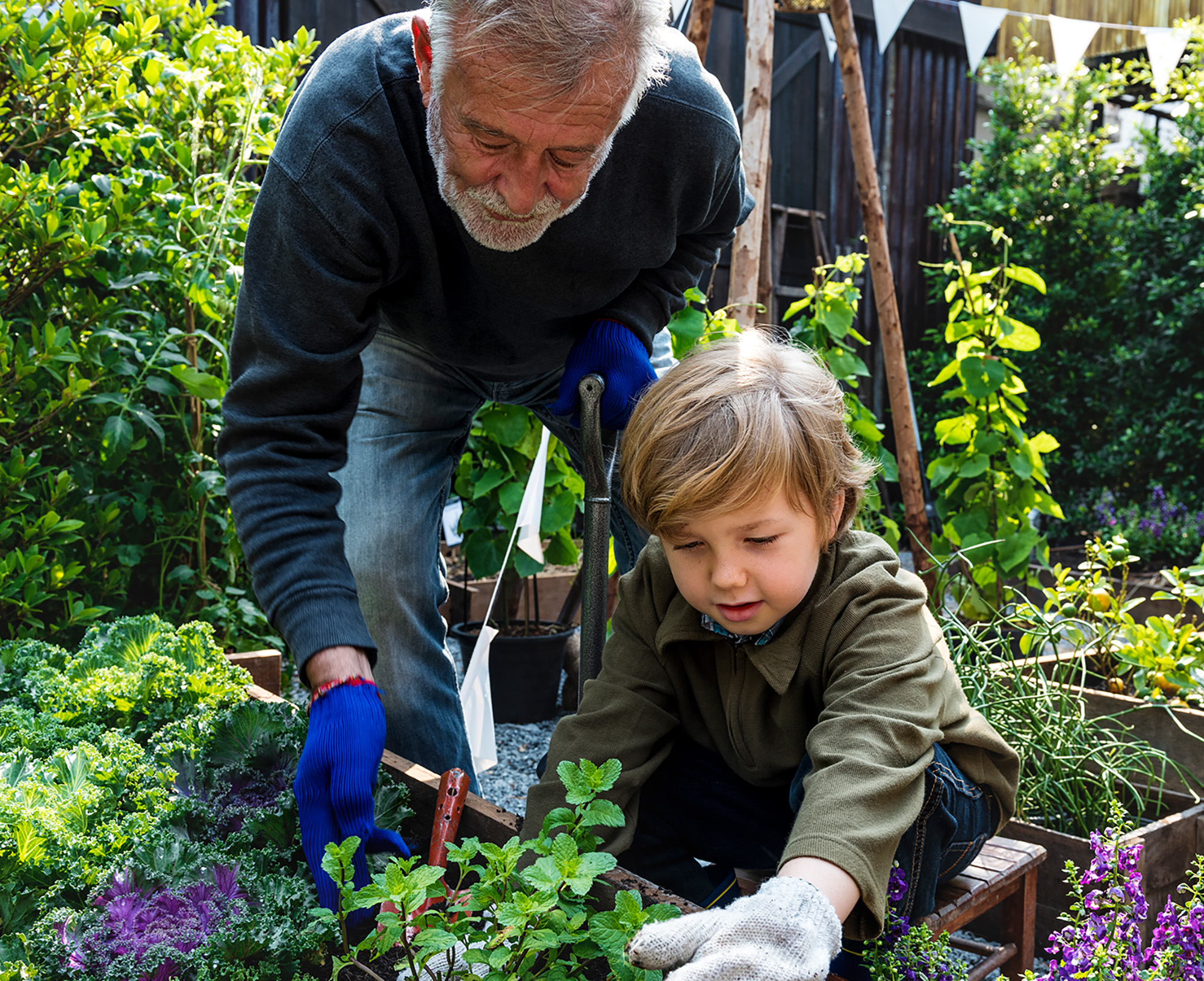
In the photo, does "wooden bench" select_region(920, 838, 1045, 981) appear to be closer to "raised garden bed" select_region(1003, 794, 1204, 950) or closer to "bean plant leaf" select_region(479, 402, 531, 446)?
"raised garden bed" select_region(1003, 794, 1204, 950)

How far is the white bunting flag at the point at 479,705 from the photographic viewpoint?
194cm

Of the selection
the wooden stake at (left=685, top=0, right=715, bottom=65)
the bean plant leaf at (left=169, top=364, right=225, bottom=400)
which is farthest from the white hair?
the wooden stake at (left=685, top=0, right=715, bottom=65)

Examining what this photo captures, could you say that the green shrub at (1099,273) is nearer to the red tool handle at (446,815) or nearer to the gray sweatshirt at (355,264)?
the gray sweatshirt at (355,264)

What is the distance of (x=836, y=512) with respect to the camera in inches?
49.1

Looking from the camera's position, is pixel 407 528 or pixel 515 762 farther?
pixel 515 762

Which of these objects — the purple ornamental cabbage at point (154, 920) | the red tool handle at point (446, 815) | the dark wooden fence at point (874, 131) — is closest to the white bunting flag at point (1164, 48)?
the dark wooden fence at point (874, 131)

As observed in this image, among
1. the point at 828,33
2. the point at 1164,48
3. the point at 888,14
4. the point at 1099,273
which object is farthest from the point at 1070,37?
the point at 1099,273

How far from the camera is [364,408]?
1.77m

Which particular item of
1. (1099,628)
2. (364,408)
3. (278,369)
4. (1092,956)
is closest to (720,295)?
(1099,628)

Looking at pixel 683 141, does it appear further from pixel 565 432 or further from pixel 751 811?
pixel 751 811

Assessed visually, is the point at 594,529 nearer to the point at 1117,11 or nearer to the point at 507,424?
the point at 507,424

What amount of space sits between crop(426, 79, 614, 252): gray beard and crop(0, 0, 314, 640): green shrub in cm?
106

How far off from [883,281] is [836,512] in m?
1.80

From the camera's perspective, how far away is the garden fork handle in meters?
1.37
